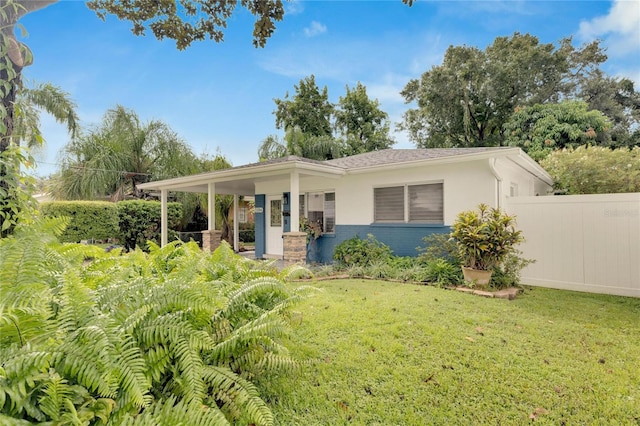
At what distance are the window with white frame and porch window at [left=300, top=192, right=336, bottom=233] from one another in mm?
1444

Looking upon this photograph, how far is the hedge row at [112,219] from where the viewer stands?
35.6 feet

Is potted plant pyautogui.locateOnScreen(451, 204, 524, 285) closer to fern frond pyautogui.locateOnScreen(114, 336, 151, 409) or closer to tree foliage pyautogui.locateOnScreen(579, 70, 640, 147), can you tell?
fern frond pyautogui.locateOnScreen(114, 336, 151, 409)

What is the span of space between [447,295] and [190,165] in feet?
50.8

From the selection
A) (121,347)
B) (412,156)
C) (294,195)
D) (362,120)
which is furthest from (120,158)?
(121,347)

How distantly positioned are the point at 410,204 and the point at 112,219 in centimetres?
1059

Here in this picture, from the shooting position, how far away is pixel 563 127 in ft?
43.9

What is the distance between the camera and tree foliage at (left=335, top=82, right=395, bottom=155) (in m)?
23.5

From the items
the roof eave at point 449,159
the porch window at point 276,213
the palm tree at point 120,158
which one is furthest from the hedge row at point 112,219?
the roof eave at point 449,159

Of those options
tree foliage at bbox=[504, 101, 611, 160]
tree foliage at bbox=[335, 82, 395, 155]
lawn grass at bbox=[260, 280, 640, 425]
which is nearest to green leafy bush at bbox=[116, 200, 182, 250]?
lawn grass at bbox=[260, 280, 640, 425]

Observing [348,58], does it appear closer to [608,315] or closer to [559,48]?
[608,315]

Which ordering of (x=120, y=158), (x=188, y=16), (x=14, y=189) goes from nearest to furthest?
(x=14, y=189)
(x=188, y=16)
(x=120, y=158)

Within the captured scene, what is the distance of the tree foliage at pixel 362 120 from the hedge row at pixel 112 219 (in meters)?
14.5

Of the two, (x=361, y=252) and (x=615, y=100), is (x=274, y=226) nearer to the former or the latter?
(x=361, y=252)

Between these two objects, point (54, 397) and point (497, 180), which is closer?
point (54, 397)
